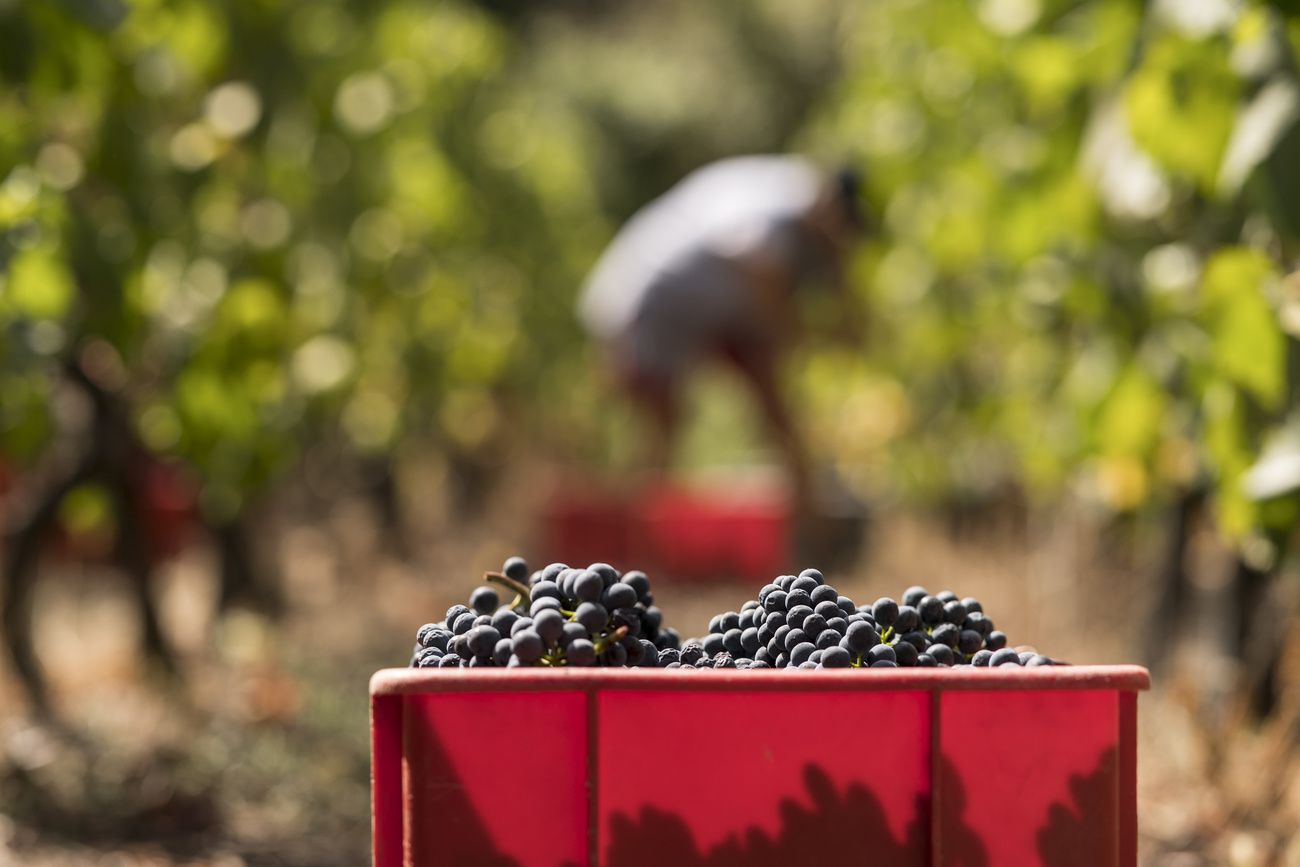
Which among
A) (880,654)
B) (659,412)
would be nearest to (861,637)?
(880,654)

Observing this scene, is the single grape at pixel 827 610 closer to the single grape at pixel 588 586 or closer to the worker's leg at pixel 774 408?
the single grape at pixel 588 586

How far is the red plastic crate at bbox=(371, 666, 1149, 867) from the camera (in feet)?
3.04

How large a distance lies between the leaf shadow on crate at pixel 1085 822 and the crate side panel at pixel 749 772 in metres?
0.10

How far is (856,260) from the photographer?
4.25m

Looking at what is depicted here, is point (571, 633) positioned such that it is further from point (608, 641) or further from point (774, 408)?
point (774, 408)

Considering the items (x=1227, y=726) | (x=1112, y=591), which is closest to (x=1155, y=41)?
(x=1227, y=726)

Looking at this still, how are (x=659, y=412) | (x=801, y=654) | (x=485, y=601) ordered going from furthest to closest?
1. (x=659, y=412)
2. (x=485, y=601)
3. (x=801, y=654)

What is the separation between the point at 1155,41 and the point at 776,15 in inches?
559

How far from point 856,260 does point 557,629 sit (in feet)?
11.2

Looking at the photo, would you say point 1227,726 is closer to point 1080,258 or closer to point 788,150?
point 1080,258

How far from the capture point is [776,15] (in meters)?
15.5

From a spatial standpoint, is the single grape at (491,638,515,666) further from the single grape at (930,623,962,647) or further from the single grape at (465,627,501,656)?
the single grape at (930,623,962,647)

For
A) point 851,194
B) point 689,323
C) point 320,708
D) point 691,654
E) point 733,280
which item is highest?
point 851,194

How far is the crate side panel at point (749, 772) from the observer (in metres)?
0.93
